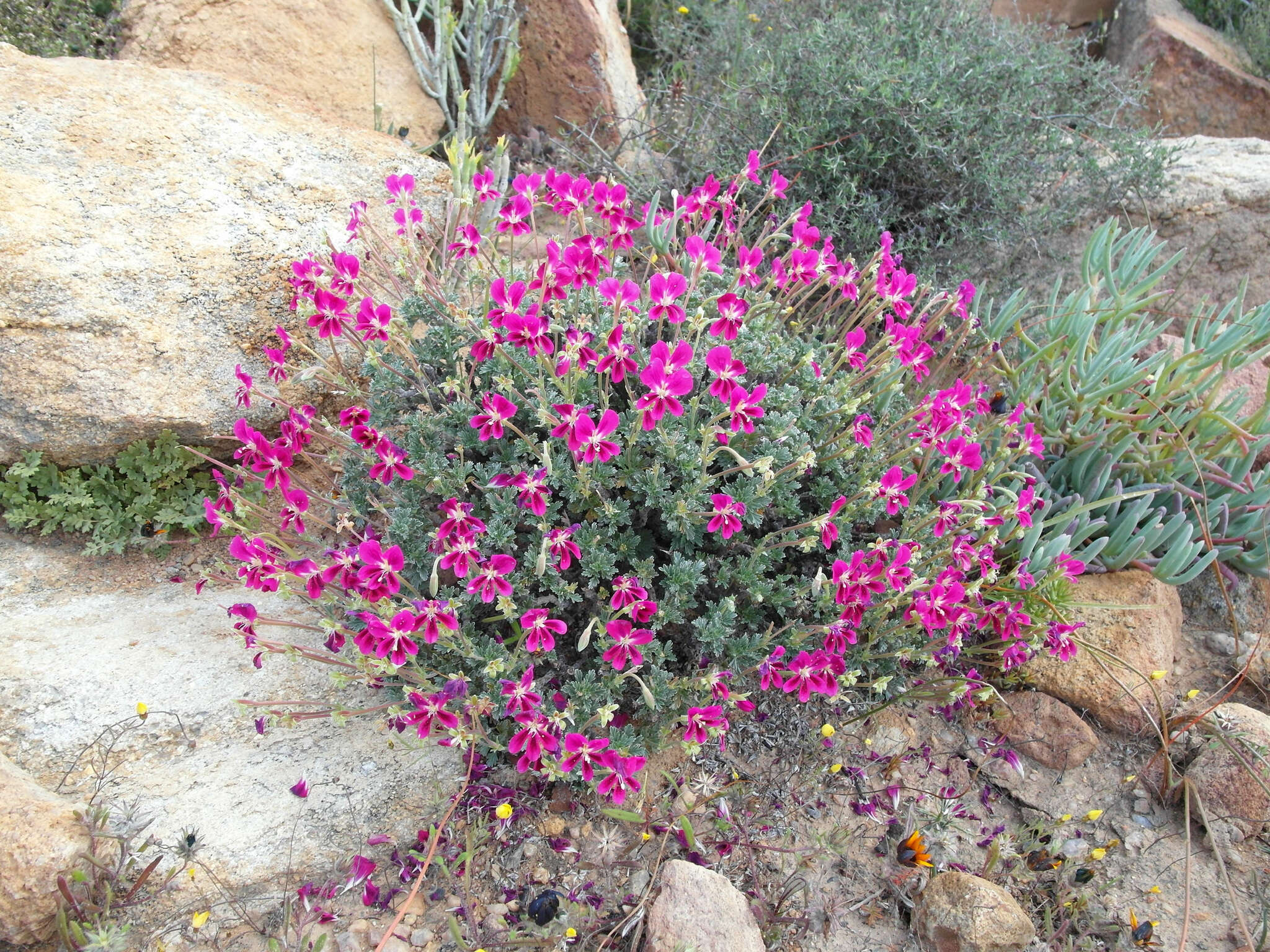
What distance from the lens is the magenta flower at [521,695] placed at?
1905 millimetres

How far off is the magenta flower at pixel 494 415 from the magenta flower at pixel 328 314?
1.64ft

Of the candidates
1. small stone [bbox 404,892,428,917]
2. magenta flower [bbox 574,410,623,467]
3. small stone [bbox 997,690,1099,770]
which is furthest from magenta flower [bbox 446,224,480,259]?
small stone [bbox 997,690,1099,770]

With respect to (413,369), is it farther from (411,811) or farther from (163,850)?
(163,850)

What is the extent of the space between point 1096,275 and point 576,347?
231cm

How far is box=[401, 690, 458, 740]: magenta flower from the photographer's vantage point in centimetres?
190

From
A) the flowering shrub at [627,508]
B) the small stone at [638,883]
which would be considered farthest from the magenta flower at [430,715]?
the small stone at [638,883]

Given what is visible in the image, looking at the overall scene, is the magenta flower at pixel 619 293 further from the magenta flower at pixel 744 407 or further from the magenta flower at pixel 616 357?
the magenta flower at pixel 744 407

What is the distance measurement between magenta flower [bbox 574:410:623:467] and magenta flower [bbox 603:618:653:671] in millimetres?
389

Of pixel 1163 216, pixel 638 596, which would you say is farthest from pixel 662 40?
pixel 638 596

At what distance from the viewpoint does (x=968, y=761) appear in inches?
100

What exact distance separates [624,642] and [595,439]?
1.56ft

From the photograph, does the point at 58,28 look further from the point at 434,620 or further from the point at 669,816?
the point at 669,816

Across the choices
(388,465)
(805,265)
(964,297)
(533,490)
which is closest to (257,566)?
(388,465)

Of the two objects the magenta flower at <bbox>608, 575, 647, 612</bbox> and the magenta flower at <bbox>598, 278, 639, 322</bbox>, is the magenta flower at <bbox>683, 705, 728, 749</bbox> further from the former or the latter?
the magenta flower at <bbox>598, 278, 639, 322</bbox>
